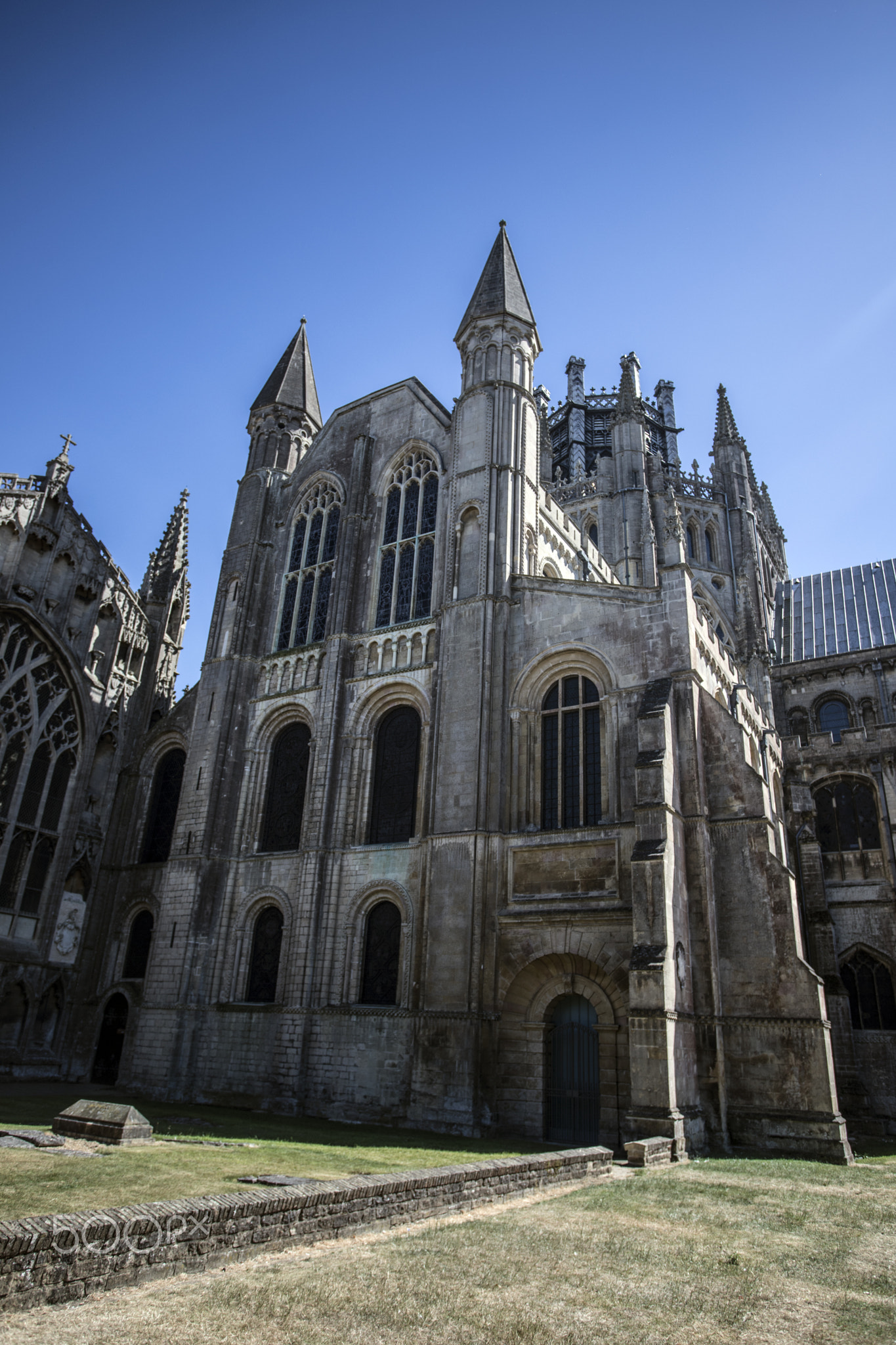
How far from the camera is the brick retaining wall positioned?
234 inches

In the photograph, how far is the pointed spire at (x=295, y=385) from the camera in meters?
→ 33.7

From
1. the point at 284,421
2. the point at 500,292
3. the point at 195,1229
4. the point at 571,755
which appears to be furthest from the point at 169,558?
the point at 195,1229

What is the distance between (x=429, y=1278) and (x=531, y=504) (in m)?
22.0

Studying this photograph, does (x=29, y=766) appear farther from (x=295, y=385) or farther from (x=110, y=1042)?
(x=295, y=385)

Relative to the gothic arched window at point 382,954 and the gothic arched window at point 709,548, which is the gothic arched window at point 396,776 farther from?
the gothic arched window at point 709,548

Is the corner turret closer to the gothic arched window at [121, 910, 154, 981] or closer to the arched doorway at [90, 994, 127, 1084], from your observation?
the gothic arched window at [121, 910, 154, 981]

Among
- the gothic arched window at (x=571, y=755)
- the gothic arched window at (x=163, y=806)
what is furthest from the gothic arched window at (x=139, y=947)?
the gothic arched window at (x=571, y=755)

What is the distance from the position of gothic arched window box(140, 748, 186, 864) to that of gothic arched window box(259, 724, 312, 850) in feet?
12.5

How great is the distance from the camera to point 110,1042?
27375 millimetres

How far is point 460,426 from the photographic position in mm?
26797

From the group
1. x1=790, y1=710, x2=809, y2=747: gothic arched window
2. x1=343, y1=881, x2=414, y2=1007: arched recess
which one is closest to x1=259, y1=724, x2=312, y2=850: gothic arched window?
x1=343, y1=881, x2=414, y2=1007: arched recess

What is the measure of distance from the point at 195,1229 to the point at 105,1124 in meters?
7.66

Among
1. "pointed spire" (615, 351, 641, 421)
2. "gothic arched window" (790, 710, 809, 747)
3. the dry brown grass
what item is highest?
"pointed spire" (615, 351, 641, 421)

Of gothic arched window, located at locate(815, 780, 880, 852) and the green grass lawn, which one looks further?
gothic arched window, located at locate(815, 780, 880, 852)
